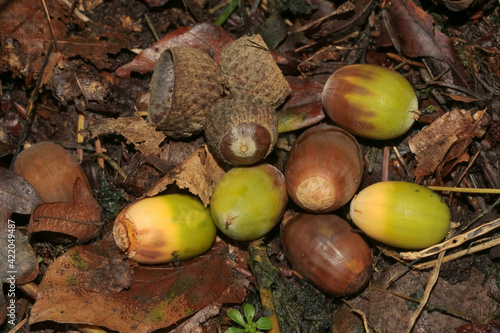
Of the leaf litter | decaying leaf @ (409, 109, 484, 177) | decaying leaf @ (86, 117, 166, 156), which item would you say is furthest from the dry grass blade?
decaying leaf @ (86, 117, 166, 156)

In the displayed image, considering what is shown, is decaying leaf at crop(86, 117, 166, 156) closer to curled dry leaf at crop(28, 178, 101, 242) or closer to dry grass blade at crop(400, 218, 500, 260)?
curled dry leaf at crop(28, 178, 101, 242)

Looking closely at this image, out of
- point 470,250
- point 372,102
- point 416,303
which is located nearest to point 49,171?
point 372,102

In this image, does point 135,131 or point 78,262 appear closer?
point 78,262

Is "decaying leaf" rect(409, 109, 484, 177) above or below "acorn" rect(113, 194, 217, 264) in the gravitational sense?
above

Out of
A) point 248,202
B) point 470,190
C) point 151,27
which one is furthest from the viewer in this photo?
point 151,27

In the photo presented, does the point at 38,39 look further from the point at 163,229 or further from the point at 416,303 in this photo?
the point at 416,303

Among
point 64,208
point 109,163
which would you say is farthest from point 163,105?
point 64,208

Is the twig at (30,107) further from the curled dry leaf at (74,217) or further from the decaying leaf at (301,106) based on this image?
the decaying leaf at (301,106)
